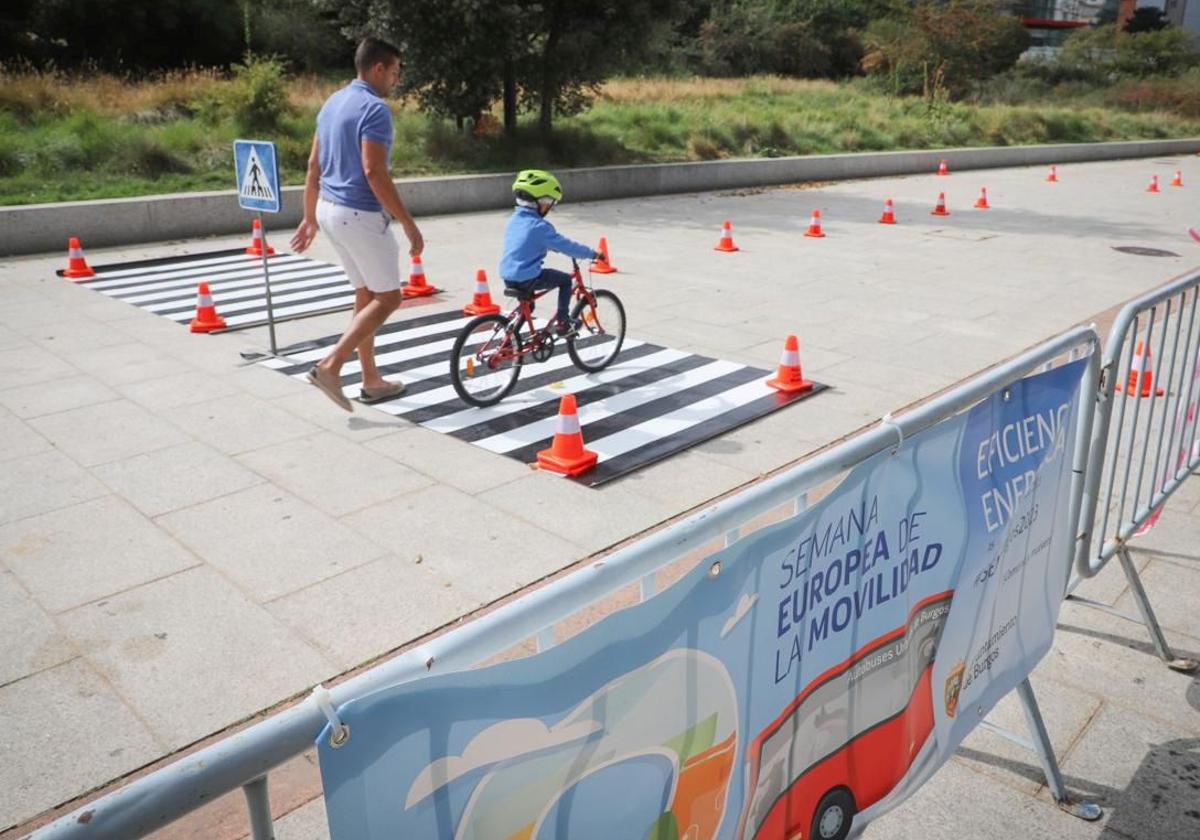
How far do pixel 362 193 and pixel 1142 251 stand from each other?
41.6ft

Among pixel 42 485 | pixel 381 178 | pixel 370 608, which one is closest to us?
pixel 370 608

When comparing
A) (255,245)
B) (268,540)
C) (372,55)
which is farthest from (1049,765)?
(255,245)

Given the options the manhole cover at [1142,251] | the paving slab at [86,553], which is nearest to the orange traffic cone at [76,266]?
the paving slab at [86,553]

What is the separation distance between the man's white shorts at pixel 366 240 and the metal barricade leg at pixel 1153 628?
4597 mm

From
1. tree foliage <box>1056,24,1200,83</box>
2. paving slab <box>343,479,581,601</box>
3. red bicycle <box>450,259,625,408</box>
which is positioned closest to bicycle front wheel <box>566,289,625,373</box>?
red bicycle <box>450,259,625,408</box>

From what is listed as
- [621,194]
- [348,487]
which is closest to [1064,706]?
[348,487]

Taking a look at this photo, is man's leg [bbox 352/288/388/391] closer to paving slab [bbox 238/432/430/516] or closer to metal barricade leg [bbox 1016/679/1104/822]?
paving slab [bbox 238/432/430/516]

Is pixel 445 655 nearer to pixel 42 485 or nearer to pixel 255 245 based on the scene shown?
pixel 42 485

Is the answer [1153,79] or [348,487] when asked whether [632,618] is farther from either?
[1153,79]

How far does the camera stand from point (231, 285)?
1090 centimetres

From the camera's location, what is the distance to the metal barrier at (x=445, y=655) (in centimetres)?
124

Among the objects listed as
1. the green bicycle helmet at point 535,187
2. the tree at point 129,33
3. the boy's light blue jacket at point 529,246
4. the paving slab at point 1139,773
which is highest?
the tree at point 129,33

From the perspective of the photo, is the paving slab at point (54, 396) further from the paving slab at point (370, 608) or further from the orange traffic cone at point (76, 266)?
the orange traffic cone at point (76, 266)

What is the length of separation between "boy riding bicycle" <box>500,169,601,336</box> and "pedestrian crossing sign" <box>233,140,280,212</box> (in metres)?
2.17
